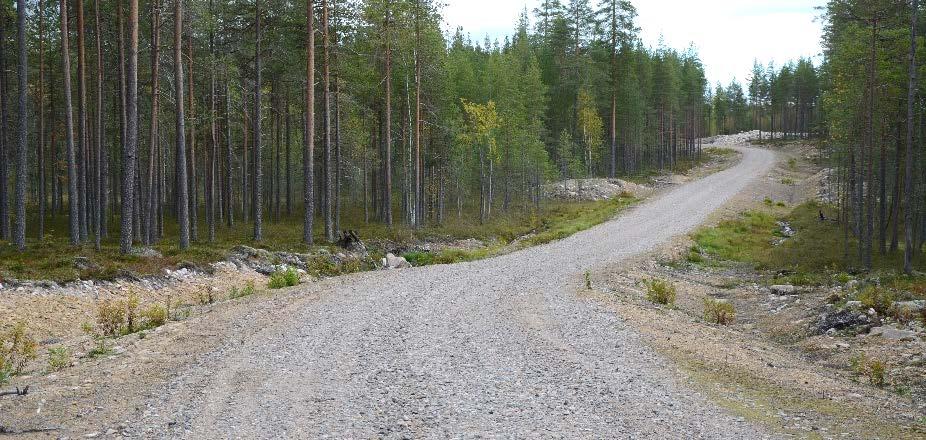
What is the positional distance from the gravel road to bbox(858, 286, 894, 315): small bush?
5.24m

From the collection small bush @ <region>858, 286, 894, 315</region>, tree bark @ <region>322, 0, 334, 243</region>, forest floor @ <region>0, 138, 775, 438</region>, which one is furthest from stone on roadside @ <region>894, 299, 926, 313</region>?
tree bark @ <region>322, 0, 334, 243</region>

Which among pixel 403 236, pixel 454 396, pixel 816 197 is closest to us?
pixel 454 396

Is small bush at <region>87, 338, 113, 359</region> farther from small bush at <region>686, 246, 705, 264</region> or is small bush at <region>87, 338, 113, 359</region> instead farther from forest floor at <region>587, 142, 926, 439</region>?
small bush at <region>686, 246, 705, 264</region>

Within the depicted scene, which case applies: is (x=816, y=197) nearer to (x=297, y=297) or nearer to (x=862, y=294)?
(x=862, y=294)

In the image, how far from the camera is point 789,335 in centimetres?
1305

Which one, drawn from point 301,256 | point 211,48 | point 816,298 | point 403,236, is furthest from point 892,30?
point 211,48

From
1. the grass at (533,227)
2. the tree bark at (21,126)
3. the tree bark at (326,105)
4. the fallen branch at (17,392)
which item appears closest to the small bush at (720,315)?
the grass at (533,227)

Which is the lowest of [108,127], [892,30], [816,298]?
[816,298]

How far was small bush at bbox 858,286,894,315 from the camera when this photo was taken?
1273 centimetres

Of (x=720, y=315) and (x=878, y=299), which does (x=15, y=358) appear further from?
(x=878, y=299)

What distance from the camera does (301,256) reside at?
22672 mm

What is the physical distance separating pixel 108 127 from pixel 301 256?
18.6 meters

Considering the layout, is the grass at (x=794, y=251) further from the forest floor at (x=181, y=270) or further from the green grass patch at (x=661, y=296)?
the forest floor at (x=181, y=270)

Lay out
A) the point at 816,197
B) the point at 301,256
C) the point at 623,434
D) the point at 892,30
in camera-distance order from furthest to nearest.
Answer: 1. the point at 816,197
2. the point at 892,30
3. the point at 301,256
4. the point at 623,434
